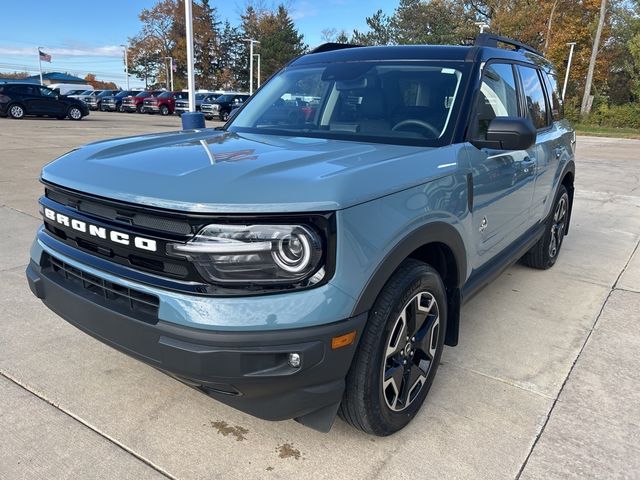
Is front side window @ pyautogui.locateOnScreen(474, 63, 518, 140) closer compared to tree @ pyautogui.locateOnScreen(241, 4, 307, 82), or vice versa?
front side window @ pyautogui.locateOnScreen(474, 63, 518, 140)

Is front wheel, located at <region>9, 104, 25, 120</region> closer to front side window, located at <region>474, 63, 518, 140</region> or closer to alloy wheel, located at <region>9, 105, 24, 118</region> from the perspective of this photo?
alloy wheel, located at <region>9, 105, 24, 118</region>

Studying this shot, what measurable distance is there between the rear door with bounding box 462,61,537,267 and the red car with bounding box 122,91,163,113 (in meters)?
34.4

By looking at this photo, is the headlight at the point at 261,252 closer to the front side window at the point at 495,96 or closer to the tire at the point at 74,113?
the front side window at the point at 495,96

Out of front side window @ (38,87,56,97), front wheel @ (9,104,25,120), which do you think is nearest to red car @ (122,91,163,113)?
front side window @ (38,87,56,97)

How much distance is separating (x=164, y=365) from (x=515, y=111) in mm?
2968

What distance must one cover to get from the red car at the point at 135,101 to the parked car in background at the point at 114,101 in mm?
726

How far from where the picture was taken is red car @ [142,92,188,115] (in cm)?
3306

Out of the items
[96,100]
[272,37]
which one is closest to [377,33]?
[272,37]

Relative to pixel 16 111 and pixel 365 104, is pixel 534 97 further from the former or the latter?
pixel 16 111

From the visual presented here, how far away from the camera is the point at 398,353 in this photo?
233cm

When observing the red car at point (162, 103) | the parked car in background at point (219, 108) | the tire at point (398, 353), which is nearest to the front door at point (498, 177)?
the tire at point (398, 353)

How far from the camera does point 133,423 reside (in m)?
2.46

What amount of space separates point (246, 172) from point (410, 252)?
776 mm

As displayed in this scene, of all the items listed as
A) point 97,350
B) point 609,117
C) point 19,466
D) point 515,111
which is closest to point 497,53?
point 515,111
